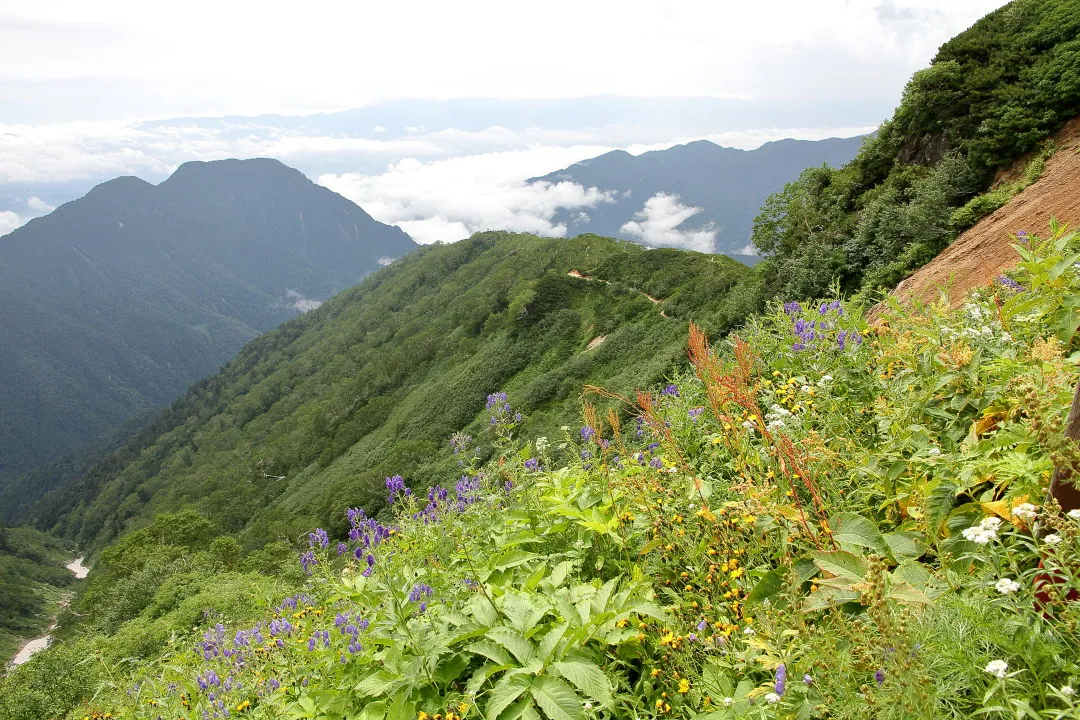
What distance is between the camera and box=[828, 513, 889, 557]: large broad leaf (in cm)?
254

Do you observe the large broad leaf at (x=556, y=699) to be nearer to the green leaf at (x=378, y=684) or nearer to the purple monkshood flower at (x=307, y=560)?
the green leaf at (x=378, y=684)

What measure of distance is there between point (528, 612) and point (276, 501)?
83.7 metres

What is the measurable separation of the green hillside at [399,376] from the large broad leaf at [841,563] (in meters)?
19.4

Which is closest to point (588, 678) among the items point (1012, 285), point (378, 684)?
point (378, 684)

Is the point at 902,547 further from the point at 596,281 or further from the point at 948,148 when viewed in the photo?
the point at 596,281

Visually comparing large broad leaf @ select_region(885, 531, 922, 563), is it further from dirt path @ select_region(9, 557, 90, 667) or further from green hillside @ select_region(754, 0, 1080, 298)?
dirt path @ select_region(9, 557, 90, 667)

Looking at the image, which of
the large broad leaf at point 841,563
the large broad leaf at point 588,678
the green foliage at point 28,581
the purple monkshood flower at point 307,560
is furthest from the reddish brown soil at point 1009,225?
the green foliage at point 28,581

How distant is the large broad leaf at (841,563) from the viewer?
91.8 inches

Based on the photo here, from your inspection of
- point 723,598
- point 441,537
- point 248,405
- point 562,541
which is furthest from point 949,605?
point 248,405

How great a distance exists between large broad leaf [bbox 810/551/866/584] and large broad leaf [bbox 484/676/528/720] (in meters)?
1.37

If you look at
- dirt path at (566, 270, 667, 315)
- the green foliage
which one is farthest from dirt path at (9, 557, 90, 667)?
dirt path at (566, 270, 667, 315)

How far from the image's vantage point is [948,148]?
1684 centimetres

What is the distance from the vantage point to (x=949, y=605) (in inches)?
81.1

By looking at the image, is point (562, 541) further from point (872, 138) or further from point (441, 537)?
point (872, 138)
